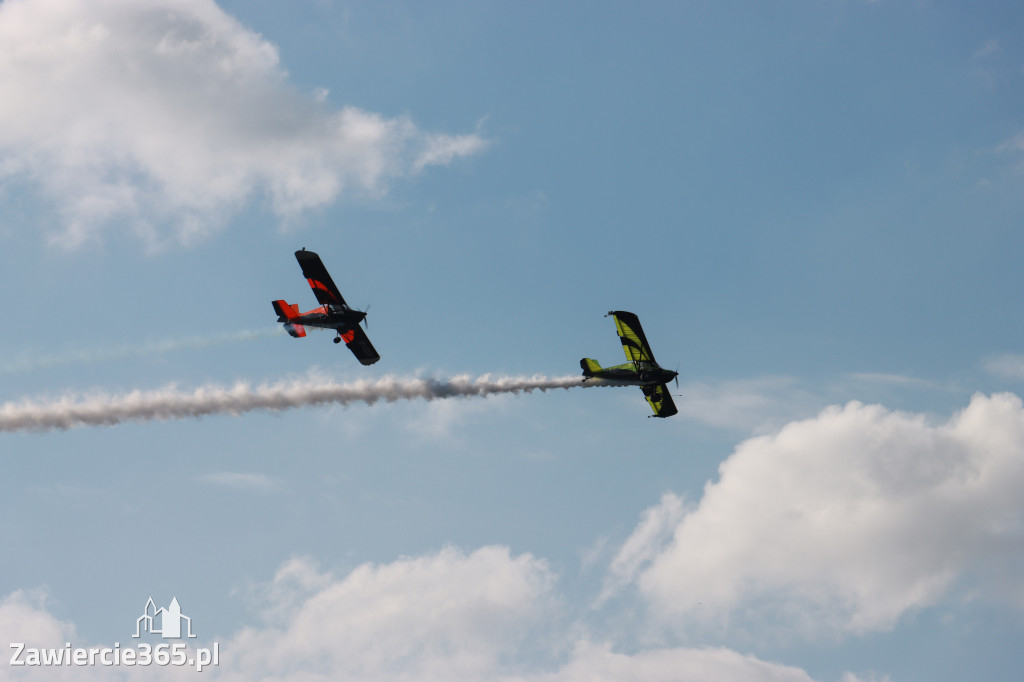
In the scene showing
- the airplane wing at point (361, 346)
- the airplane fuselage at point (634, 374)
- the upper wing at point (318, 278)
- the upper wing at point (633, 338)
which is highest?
the upper wing at point (318, 278)

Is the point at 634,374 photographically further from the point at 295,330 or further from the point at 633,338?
the point at 295,330

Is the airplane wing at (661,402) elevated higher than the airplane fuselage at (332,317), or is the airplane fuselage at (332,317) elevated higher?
the airplane fuselage at (332,317)

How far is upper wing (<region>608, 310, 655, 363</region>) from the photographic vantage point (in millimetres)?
72688

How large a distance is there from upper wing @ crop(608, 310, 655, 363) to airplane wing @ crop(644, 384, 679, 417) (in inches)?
203

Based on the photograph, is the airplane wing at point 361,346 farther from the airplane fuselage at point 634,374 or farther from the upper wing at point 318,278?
the airplane fuselage at point 634,374

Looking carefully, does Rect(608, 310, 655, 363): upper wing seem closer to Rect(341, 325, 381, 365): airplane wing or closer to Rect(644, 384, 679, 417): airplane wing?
Rect(644, 384, 679, 417): airplane wing

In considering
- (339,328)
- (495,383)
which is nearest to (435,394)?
(495,383)

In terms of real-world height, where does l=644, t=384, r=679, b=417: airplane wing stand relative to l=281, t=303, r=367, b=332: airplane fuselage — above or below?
below

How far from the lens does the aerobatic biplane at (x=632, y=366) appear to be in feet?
236

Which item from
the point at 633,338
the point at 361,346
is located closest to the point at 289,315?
the point at 361,346

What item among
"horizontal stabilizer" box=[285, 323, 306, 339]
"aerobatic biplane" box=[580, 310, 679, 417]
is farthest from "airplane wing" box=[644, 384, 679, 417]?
"horizontal stabilizer" box=[285, 323, 306, 339]

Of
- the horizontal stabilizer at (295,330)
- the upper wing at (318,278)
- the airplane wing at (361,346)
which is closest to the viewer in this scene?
the upper wing at (318,278)

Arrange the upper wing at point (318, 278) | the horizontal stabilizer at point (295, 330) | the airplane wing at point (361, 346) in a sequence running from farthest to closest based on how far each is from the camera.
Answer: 1. the airplane wing at point (361, 346)
2. the horizontal stabilizer at point (295, 330)
3. the upper wing at point (318, 278)

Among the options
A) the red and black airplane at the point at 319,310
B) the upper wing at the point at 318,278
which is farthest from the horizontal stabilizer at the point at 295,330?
the upper wing at the point at 318,278
